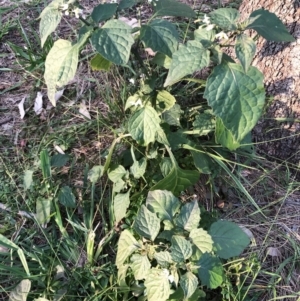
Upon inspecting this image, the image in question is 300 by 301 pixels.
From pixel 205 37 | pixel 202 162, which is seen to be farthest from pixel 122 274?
pixel 205 37

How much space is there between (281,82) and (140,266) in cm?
100

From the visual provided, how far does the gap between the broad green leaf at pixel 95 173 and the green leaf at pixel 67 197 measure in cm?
10

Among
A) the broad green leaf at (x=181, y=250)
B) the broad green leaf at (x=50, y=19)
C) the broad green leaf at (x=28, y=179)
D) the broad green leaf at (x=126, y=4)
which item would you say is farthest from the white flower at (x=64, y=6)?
the broad green leaf at (x=181, y=250)

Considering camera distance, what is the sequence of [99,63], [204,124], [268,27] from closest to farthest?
[268,27] < [99,63] < [204,124]

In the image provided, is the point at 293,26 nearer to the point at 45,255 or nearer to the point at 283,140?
the point at 283,140

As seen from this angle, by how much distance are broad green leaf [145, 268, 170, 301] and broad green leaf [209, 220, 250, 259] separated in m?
0.23

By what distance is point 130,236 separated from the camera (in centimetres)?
155

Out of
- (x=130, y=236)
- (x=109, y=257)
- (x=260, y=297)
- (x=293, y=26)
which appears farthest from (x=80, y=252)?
(x=293, y=26)

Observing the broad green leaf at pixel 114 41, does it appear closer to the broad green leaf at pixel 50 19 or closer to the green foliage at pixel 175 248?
the broad green leaf at pixel 50 19

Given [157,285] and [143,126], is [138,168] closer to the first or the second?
[143,126]

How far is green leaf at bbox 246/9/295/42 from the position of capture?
4.63ft

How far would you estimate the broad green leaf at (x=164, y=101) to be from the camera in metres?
1.63

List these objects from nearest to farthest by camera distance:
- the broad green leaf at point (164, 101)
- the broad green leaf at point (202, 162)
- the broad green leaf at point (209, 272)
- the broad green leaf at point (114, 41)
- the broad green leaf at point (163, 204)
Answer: the broad green leaf at point (114, 41)
the broad green leaf at point (209, 272)
the broad green leaf at point (163, 204)
the broad green leaf at point (164, 101)
the broad green leaf at point (202, 162)

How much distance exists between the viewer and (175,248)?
138 centimetres
